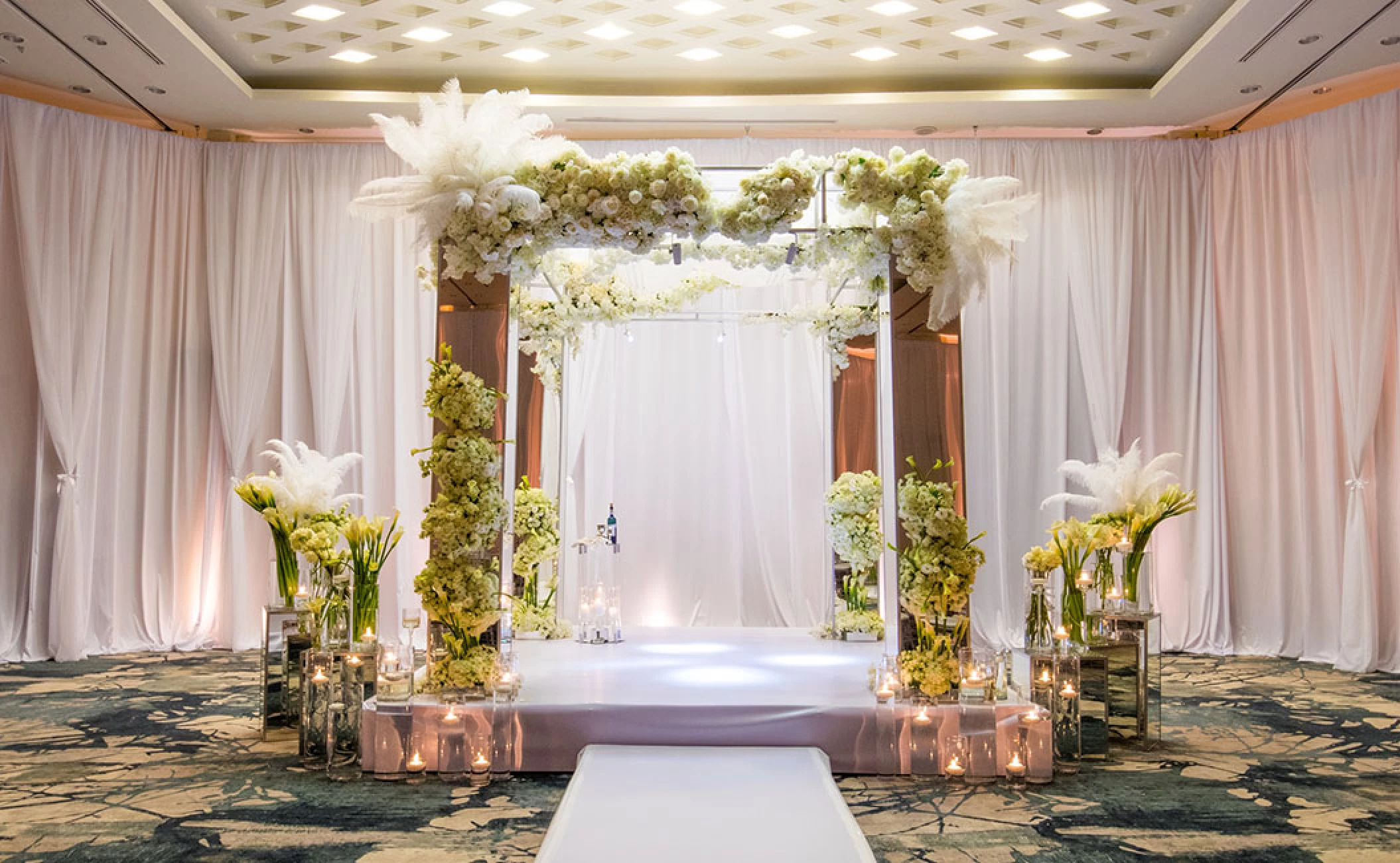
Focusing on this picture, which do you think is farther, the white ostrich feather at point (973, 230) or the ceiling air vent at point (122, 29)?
the ceiling air vent at point (122, 29)

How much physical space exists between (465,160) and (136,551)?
5250 mm

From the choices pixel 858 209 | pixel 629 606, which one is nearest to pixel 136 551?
pixel 629 606

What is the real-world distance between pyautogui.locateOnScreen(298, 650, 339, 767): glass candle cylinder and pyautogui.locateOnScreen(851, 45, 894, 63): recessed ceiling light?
534 cm

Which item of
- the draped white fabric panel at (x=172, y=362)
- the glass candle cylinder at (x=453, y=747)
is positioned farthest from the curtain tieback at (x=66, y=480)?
the glass candle cylinder at (x=453, y=747)

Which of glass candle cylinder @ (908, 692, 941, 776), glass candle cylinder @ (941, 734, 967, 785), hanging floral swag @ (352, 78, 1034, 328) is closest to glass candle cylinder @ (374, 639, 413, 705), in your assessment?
hanging floral swag @ (352, 78, 1034, 328)

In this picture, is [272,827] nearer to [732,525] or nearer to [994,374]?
[732,525]

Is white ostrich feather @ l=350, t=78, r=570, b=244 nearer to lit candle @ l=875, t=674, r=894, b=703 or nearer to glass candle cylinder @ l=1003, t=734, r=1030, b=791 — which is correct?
lit candle @ l=875, t=674, r=894, b=703

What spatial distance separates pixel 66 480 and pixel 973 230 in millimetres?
6629

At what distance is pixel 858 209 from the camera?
527 cm

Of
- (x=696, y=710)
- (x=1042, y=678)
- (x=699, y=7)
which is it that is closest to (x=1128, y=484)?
(x=1042, y=678)

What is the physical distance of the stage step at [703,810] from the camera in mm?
3418

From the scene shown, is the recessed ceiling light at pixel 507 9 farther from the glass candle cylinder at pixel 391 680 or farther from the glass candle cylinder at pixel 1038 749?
the glass candle cylinder at pixel 1038 749

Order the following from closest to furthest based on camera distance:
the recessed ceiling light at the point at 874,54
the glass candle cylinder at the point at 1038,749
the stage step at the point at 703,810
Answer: the stage step at the point at 703,810 → the glass candle cylinder at the point at 1038,749 → the recessed ceiling light at the point at 874,54

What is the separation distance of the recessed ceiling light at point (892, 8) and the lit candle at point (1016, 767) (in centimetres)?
470
